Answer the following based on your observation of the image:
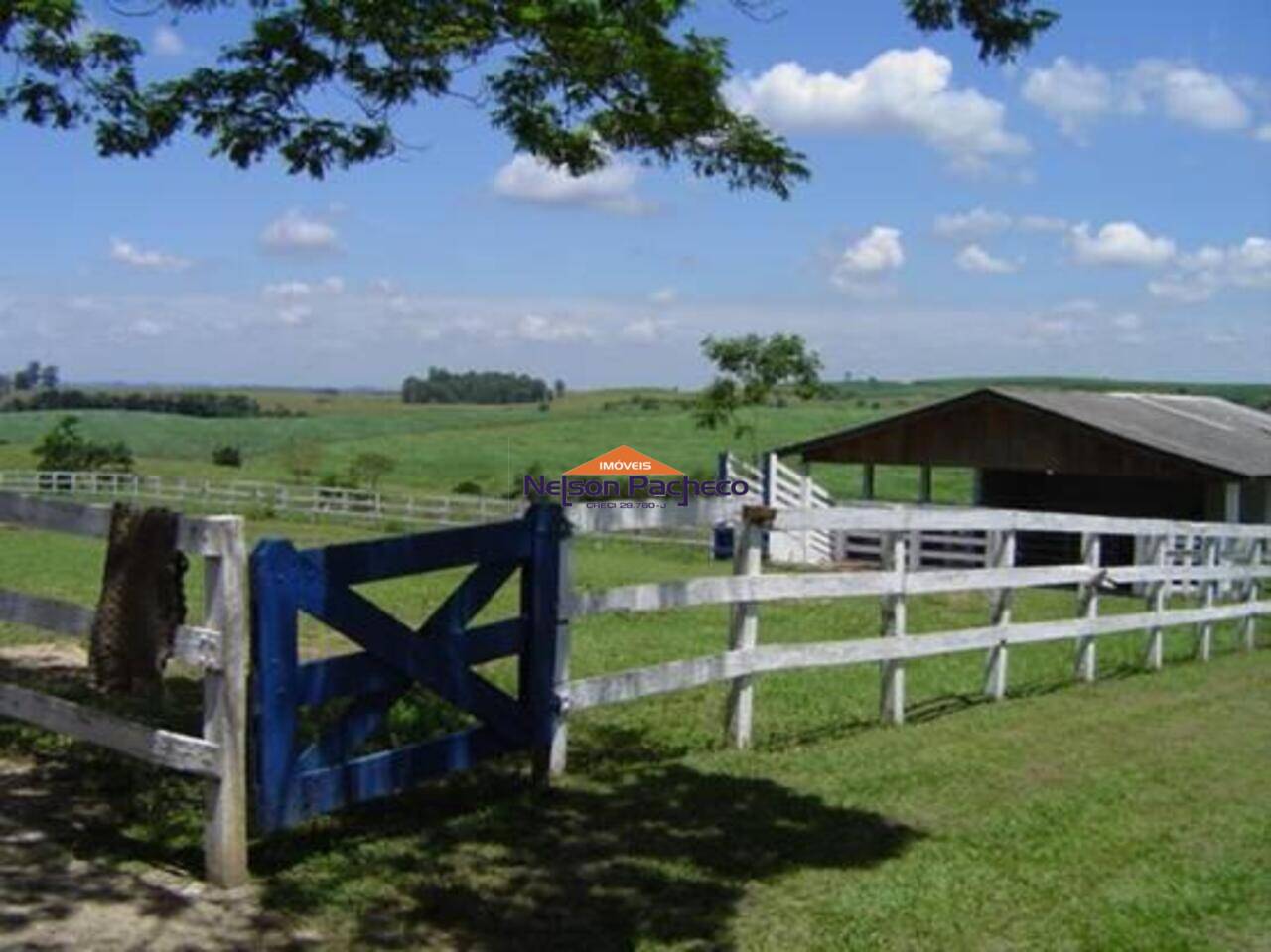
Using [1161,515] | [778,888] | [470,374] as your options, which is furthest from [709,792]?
[470,374]

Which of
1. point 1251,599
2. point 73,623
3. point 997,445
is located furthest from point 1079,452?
point 73,623

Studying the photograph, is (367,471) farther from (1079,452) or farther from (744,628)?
(744,628)

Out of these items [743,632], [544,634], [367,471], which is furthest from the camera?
[367,471]

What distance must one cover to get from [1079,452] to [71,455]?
4605 centimetres

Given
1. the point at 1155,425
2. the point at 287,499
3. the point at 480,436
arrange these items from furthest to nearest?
the point at 480,436 < the point at 287,499 < the point at 1155,425

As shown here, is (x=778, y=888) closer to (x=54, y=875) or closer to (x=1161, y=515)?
(x=54, y=875)

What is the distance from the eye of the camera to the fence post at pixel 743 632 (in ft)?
25.2

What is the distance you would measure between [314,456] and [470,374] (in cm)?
6226

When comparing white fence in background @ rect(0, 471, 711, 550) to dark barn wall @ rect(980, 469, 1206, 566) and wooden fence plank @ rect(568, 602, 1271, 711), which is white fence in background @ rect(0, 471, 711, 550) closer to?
dark barn wall @ rect(980, 469, 1206, 566)

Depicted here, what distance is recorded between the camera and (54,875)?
5188 millimetres

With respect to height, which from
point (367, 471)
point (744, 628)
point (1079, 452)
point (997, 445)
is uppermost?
point (997, 445)

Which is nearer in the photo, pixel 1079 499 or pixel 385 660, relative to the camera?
pixel 385 660

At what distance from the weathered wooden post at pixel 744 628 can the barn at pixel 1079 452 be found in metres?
21.4

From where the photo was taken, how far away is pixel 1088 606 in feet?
36.0
